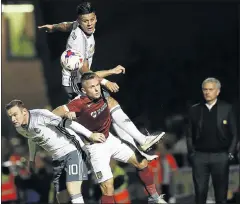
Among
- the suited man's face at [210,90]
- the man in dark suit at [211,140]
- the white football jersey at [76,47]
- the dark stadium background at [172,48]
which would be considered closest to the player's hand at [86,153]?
the white football jersey at [76,47]

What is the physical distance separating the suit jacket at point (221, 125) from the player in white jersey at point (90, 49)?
1.03 metres

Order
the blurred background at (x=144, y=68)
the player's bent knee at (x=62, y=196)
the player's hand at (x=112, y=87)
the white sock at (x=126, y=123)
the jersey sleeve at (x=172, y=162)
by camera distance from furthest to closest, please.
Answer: the jersey sleeve at (x=172, y=162)
the blurred background at (x=144, y=68)
the player's bent knee at (x=62, y=196)
the white sock at (x=126, y=123)
the player's hand at (x=112, y=87)

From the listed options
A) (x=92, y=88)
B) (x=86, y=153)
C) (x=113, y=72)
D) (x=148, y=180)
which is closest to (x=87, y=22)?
(x=113, y=72)

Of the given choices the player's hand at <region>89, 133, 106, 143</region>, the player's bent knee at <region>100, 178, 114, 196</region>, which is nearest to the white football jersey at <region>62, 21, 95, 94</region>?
the player's hand at <region>89, 133, 106, 143</region>

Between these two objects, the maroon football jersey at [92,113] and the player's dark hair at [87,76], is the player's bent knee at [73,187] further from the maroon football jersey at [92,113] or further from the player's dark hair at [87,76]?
the player's dark hair at [87,76]

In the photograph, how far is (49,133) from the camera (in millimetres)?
12469

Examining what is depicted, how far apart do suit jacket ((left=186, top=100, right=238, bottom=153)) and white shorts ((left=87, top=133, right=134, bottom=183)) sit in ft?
4.80

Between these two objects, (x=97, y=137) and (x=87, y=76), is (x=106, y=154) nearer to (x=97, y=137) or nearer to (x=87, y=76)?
(x=97, y=137)

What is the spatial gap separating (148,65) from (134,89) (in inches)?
40.7

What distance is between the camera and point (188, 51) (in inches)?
705

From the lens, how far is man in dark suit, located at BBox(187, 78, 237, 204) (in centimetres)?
1364

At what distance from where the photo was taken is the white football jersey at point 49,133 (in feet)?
40.5

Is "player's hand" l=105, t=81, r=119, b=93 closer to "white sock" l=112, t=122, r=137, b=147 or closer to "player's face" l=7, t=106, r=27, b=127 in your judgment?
"white sock" l=112, t=122, r=137, b=147

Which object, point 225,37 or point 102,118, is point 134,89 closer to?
point 225,37
